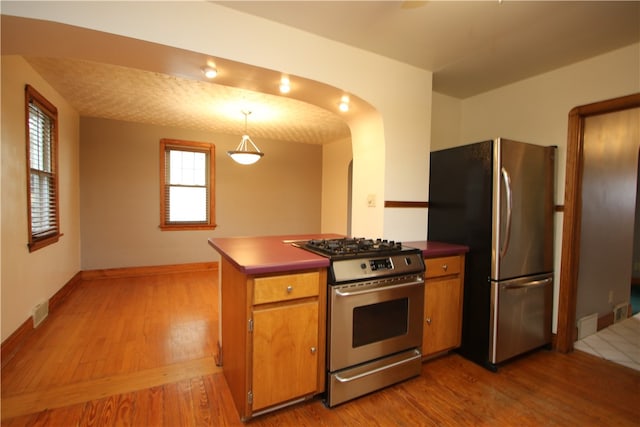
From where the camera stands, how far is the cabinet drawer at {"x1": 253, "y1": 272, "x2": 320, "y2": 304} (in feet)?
5.19

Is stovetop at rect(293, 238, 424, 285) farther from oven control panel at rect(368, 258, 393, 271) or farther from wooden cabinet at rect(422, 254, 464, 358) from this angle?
wooden cabinet at rect(422, 254, 464, 358)

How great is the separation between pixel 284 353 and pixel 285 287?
371 millimetres

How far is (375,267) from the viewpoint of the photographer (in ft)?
6.13

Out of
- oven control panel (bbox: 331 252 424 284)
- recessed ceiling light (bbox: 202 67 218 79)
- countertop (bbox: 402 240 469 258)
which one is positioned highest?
recessed ceiling light (bbox: 202 67 218 79)

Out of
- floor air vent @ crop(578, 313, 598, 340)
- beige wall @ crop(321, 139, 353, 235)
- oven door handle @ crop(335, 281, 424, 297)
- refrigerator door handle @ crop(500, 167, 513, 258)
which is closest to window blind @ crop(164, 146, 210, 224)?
beige wall @ crop(321, 139, 353, 235)

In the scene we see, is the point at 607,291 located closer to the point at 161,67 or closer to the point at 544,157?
the point at 544,157

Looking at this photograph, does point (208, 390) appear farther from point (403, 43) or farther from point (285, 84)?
point (403, 43)

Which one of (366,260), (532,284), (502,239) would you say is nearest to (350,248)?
(366,260)

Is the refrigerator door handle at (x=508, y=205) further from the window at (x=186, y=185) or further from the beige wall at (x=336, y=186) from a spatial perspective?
the window at (x=186, y=185)

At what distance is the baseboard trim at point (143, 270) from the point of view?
456 cm

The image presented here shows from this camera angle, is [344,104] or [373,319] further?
[344,104]

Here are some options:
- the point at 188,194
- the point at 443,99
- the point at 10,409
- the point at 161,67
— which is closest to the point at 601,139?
the point at 443,99

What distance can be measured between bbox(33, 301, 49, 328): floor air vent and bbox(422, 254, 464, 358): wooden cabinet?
3419 millimetres

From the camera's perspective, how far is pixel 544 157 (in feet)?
8.00
